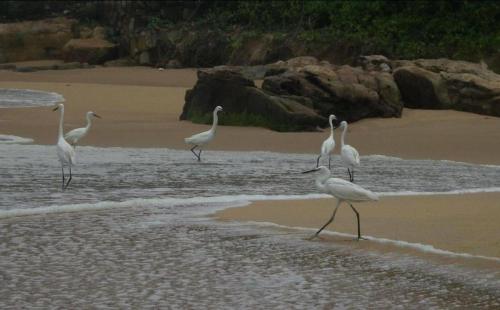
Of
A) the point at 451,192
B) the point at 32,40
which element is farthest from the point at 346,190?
the point at 32,40

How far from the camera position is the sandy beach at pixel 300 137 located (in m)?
10.4

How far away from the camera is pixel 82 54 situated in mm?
38156

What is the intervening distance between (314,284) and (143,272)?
144cm

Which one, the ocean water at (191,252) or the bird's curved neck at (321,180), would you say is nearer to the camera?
the ocean water at (191,252)

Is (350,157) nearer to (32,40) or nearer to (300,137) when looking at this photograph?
(300,137)

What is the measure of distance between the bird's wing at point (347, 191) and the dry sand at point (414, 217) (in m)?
0.39

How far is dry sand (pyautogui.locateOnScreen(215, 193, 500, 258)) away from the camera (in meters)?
9.56

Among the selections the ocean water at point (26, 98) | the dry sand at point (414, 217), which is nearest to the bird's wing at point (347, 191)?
the dry sand at point (414, 217)

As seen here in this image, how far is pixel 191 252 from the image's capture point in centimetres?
943

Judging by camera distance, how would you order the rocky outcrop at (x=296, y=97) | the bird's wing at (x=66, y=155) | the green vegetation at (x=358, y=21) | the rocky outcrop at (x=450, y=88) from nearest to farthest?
the bird's wing at (x=66, y=155) → the rocky outcrop at (x=296, y=97) → the rocky outcrop at (x=450, y=88) → the green vegetation at (x=358, y=21)

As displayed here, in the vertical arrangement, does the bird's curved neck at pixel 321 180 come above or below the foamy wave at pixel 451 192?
above

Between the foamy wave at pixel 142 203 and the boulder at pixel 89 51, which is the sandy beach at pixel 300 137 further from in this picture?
the boulder at pixel 89 51

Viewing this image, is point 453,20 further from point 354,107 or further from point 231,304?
point 231,304

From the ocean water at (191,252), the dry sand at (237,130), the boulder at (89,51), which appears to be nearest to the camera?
the ocean water at (191,252)
